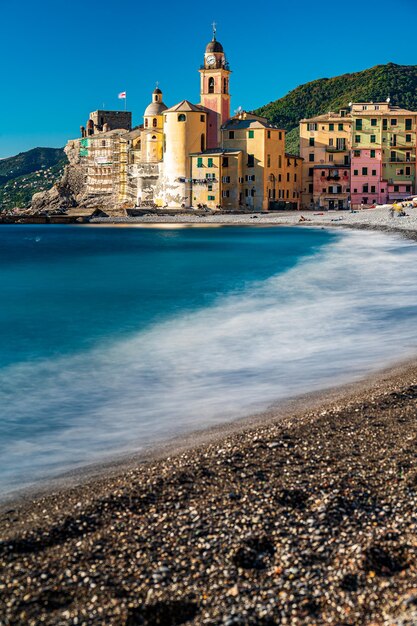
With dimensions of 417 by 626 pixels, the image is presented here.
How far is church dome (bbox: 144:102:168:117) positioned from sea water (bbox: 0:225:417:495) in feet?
204

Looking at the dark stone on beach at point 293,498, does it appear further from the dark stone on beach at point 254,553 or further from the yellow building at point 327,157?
the yellow building at point 327,157

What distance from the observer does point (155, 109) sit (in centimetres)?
9731

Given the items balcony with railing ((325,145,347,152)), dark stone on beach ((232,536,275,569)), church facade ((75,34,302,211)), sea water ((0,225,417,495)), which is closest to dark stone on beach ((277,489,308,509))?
dark stone on beach ((232,536,275,569))

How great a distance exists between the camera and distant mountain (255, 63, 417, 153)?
5157 inches

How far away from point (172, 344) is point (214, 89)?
261ft

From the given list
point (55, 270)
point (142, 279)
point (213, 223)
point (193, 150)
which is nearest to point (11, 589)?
point (142, 279)

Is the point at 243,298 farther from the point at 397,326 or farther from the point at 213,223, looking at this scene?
the point at 213,223

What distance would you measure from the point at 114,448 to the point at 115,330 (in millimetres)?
10381

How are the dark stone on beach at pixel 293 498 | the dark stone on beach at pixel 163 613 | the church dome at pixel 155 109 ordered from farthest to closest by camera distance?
the church dome at pixel 155 109 → the dark stone on beach at pixel 293 498 → the dark stone on beach at pixel 163 613

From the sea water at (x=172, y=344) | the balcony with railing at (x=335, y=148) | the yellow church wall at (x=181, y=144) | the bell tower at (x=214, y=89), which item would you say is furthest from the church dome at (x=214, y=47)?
the sea water at (x=172, y=344)

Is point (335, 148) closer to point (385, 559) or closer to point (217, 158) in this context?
point (217, 158)

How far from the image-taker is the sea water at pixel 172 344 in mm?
9320

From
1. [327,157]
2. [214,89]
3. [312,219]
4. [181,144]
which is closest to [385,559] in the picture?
[312,219]

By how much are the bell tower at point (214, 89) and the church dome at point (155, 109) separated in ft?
27.5
